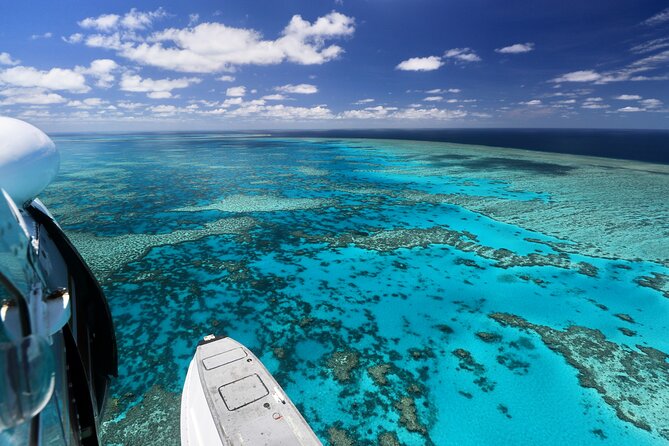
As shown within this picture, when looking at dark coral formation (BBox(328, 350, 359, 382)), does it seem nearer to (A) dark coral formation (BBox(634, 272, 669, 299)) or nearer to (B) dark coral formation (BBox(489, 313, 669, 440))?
(B) dark coral formation (BBox(489, 313, 669, 440))

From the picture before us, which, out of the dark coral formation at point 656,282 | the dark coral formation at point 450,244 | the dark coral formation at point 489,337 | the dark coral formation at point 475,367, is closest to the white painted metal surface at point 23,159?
the dark coral formation at point 475,367

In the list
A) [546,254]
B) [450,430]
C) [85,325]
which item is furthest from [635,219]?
[85,325]

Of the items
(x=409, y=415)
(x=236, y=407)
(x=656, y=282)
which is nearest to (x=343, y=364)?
(x=409, y=415)

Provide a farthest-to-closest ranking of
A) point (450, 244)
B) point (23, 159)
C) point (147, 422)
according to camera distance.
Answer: point (450, 244), point (147, 422), point (23, 159)

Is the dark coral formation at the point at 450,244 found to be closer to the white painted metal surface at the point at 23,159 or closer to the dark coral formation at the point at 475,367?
the dark coral formation at the point at 475,367

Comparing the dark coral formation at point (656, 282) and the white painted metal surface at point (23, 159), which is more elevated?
the white painted metal surface at point (23, 159)

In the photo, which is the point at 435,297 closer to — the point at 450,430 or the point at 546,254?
the point at 450,430

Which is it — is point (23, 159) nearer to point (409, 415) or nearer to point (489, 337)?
point (409, 415)
